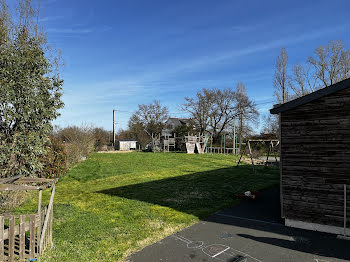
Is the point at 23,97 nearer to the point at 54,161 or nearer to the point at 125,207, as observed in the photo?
the point at 125,207

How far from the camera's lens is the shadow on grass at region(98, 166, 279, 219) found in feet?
30.3

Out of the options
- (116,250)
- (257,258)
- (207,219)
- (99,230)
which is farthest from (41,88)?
(257,258)

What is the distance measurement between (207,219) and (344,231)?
3713mm

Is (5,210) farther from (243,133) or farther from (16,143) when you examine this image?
(243,133)

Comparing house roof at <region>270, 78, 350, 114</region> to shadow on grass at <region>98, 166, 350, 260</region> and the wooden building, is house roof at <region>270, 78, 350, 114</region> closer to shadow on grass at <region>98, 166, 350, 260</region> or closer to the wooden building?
the wooden building

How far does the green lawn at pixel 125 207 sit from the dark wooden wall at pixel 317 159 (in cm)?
299

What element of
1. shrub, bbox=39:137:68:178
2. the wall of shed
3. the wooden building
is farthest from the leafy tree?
the wall of shed

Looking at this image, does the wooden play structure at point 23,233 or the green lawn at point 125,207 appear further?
the green lawn at point 125,207

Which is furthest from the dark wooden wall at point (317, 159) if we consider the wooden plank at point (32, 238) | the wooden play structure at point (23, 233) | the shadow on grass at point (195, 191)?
the wooden plank at point (32, 238)

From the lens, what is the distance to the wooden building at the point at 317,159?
20.6 ft

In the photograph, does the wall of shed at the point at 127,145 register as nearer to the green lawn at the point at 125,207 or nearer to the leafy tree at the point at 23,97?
the green lawn at the point at 125,207

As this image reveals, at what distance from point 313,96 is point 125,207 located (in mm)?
7265

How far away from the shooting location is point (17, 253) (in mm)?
4879

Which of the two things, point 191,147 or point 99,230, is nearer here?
point 99,230
